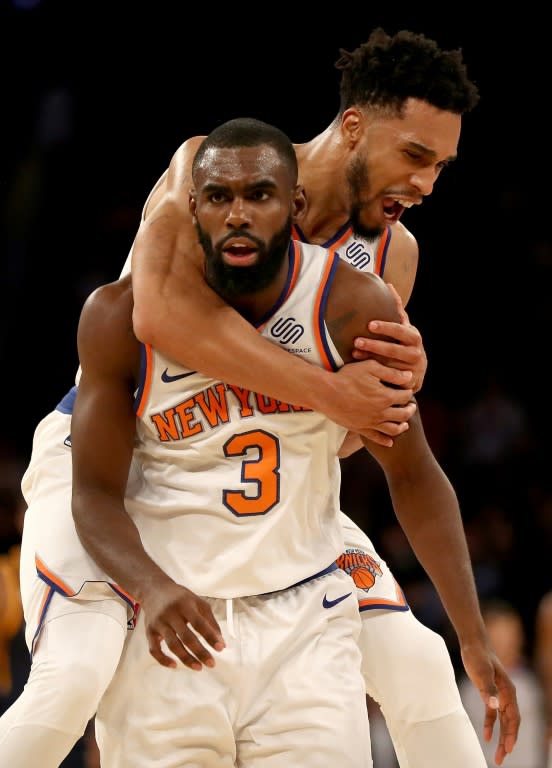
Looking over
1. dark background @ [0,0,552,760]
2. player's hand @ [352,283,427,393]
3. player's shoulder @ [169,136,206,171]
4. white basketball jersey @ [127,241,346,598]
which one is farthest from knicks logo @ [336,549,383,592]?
dark background @ [0,0,552,760]

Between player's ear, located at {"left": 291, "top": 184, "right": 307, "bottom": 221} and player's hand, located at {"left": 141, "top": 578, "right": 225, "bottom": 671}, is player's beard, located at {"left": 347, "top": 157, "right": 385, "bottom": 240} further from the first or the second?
player's hand, located at {"left": 141, "top": 578, "right": 225, "bottom": 671}

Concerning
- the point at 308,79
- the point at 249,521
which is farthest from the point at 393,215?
the point at 308,79

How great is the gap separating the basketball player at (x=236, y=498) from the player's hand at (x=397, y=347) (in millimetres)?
43

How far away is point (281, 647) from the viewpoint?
9.83 feet

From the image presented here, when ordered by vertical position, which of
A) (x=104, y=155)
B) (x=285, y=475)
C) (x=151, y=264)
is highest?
(x=151, y=264)

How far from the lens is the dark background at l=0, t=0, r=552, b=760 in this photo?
887cm

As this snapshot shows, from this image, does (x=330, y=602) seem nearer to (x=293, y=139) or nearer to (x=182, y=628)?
(x=182, y=628)

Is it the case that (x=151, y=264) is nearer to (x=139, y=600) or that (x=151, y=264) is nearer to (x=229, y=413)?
(x=229, y=413)

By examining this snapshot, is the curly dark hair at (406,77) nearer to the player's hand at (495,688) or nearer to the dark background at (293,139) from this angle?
the player's hand at (495,688)

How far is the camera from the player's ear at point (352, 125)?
384 cm

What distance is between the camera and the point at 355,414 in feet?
9.81

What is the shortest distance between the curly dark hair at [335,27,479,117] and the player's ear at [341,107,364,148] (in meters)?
0.04

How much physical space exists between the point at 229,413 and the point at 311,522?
1.15 ft

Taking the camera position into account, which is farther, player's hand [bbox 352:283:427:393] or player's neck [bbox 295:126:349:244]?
player's neck [bbox 295:126:349:244]
